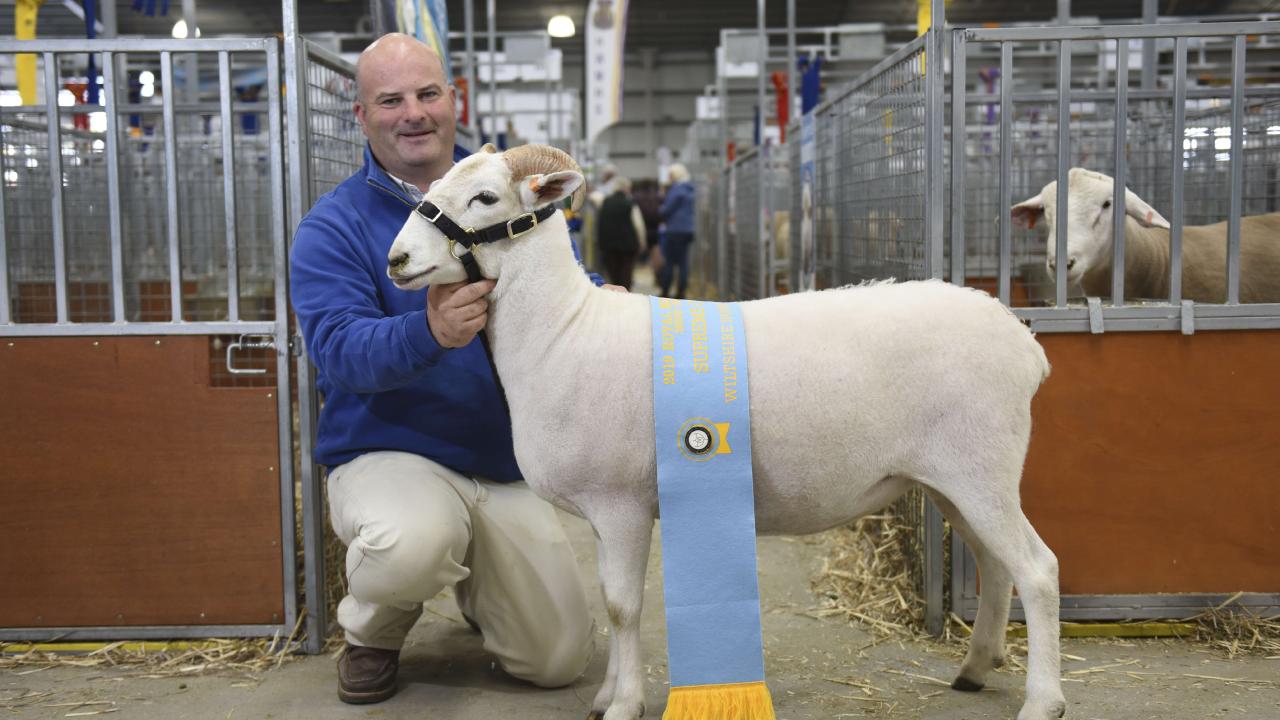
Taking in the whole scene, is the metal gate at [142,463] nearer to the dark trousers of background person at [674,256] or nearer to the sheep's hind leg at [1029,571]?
the sheep's hind leg at [1029,571]

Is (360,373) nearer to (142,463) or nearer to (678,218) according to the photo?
(142,463)

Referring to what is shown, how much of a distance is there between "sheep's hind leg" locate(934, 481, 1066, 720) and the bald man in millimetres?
1275

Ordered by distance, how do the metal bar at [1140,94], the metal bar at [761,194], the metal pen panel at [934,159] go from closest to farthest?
the metal pen panel at [934,159] → the metal bar at [1140,94] → the metal bar at [761,194]

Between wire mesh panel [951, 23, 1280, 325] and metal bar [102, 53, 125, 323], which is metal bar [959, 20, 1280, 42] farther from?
metal bar [102, 53, 125, 323]

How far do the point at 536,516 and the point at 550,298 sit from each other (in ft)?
3.26

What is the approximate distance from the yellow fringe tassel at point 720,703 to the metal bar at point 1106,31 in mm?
2086

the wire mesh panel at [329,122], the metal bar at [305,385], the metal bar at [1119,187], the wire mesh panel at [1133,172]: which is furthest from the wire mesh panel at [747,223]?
the metal bar at [305,385]

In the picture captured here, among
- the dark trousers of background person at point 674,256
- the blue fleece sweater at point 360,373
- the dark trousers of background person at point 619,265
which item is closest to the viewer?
the blue fleece sweater at point 360,373

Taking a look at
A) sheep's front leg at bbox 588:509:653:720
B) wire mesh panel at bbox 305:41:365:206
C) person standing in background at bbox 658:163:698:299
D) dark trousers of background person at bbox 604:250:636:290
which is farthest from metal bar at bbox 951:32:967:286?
person standing in background at bbox 658:163:698:299

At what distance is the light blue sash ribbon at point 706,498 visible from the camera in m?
2.55

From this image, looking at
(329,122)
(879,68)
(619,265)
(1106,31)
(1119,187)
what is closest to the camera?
(1106,31)

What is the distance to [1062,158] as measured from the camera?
349cm

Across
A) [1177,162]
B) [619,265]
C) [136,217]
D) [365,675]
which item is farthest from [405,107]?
[619,265]

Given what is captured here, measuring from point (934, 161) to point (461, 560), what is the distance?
1907 millimetres
